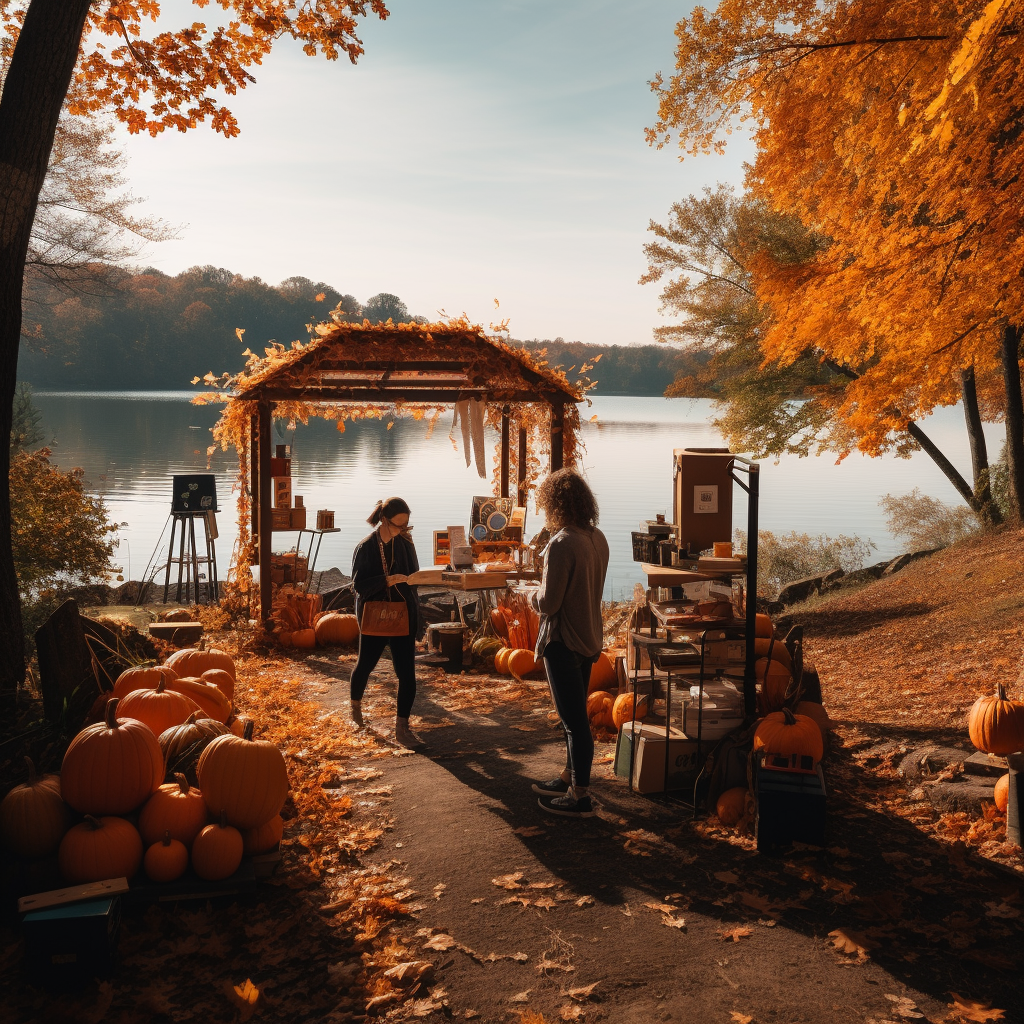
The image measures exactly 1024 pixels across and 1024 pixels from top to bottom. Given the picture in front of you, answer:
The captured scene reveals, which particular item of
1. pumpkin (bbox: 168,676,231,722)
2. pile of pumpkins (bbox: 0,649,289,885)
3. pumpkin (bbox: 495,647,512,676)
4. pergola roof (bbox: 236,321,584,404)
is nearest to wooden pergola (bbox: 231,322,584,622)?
pergola roof (bbox: 236,321,584,404)

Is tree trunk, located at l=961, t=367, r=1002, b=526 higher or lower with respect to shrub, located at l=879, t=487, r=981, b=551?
higher

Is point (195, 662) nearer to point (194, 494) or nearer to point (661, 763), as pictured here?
point (661, 763)

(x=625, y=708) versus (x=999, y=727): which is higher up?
(x=999, y=727)

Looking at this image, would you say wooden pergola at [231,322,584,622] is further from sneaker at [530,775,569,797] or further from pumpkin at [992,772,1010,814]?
pumpkin at [992,772,1010,814]

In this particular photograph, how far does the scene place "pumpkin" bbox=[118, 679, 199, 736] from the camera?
4750mm

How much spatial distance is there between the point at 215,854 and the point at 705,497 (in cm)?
352

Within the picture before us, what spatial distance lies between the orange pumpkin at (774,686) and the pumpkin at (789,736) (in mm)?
611

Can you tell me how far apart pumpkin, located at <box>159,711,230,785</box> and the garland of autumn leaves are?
5153 mm

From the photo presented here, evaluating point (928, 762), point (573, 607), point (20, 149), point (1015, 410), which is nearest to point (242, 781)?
point (573, 607)

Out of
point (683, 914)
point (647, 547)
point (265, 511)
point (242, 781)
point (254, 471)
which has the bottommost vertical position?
point (683, 914)

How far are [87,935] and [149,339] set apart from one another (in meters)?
68.9

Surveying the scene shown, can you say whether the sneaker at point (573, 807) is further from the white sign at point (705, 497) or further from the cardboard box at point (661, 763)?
the white sign at point (705, 497)

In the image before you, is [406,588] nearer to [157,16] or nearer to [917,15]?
[157,16]

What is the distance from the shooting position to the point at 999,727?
5.20 metres
